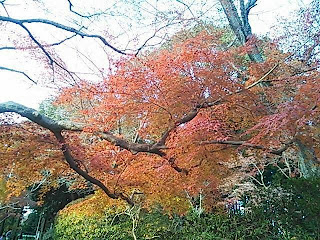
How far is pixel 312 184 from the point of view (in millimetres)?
5449

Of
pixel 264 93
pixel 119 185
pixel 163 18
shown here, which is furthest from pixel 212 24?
pixel 119 185

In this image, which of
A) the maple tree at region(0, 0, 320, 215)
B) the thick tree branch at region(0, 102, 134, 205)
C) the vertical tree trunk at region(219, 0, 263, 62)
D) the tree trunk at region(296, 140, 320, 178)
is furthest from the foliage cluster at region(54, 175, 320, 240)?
the vertical tree trunk at region(219, 0, 263, 62)

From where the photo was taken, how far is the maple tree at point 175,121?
471cm

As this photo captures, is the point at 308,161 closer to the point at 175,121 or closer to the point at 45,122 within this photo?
the point at 175,121

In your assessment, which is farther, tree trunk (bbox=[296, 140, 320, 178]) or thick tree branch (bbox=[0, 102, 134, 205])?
tree trunk (bbox=[296, 140, 320, 178])

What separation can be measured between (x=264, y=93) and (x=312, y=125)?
1279mm

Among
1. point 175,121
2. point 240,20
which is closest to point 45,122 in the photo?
point 175,121

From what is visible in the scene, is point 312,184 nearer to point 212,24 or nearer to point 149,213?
point 149,213

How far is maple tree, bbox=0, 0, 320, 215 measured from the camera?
15.5ft

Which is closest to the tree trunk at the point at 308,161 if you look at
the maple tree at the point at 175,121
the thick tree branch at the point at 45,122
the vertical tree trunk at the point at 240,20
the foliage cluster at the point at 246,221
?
the maple tree at the point at 175,121

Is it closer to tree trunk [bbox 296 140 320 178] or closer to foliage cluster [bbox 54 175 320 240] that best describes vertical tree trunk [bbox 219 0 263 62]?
tree trunk [bbox 296 140 320 178]

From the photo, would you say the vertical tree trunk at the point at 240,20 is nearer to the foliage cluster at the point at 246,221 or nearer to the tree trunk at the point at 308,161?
the tree trunk at the point at 308,161

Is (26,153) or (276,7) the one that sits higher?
(276,7)

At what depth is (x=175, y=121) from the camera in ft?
17.5
